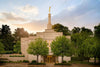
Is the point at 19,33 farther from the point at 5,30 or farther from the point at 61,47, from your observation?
the point at 61,47

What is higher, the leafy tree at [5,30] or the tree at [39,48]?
the leafy tree at [5,30]

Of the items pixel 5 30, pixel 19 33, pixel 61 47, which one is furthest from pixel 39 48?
pixel 19 33

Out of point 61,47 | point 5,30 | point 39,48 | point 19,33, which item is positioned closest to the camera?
point 61,47

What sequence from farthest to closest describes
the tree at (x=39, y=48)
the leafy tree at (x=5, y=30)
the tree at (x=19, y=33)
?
1. the tree at (x=19, y=33)
2. the leafy tree at (x=5, y=30)
3. the tree at (x=39, y=48)

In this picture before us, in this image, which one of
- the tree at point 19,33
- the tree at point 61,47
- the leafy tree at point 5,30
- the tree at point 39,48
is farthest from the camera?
the tree at point 19,33

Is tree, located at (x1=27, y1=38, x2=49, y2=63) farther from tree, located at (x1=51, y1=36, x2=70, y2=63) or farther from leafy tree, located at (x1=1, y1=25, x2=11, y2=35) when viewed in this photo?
leafy tree, located at (x1=1, y1=25, x2=11, y2=35)

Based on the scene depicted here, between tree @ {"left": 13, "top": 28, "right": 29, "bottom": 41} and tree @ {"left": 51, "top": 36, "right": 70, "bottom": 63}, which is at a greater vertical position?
tree @ {"left": 13, "top": 28, "right": 29, "bottom": 41}

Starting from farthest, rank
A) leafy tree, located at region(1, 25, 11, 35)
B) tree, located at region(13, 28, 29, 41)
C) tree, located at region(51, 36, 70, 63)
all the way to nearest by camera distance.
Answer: tree, located at region(13, 28, 29, 41)
leafy tree, located at region(1, 25, 11, 35)
tree, located at region(51, 36, 70, 63)

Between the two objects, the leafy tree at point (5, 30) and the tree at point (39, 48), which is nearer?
the tree at point (39, 48)

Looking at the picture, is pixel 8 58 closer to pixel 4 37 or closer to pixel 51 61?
pixel 51 61

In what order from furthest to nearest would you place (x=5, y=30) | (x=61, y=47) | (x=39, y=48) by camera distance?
(x=5, y=30) → (x=39, y=48) → (x=61, y=47)

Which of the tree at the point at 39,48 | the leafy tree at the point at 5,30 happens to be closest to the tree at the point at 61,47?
the tree at the point at 39,48

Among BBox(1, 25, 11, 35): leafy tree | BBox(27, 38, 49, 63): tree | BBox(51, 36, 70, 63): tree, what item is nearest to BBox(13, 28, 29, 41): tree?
BBox(1, 25, 11, 35): leafy tree

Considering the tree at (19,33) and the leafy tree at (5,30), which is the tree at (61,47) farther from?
the tree at (19,33)
